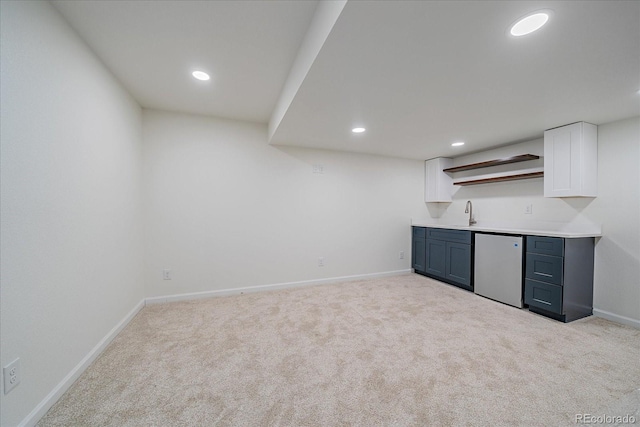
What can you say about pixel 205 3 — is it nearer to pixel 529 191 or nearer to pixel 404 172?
pixel 404 172

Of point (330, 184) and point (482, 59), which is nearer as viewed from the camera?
point (482, 59)

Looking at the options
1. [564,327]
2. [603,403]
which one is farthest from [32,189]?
[564,327]

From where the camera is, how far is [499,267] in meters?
3.08

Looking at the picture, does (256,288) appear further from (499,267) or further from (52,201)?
(499,267)

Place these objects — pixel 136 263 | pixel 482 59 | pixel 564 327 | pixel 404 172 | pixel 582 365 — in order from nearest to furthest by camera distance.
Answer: pixel 482 59 < pixel 582 365 < pixel 564 327 < pixel 136 263 < pixel 404 172

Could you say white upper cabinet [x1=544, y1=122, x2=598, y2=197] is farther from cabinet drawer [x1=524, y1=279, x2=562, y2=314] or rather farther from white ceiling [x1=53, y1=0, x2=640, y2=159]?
cabinet drawer [x1=524, y1=279, x2=562, y2=314]

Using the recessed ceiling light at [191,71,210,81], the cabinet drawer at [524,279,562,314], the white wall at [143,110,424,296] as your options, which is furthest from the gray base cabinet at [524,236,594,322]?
the recessed ceiling light at [191,71,210,81]

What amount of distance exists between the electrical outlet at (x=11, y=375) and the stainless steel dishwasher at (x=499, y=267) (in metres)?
4.21

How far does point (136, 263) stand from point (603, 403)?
403 cm

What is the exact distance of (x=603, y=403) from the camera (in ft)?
4.79

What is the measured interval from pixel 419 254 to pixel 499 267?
134 cm

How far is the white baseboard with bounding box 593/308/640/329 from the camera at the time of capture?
246 centimetres

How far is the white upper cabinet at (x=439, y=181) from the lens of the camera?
4.32 metres

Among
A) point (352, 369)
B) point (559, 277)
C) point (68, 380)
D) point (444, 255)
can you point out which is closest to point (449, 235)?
point (444, 255)
